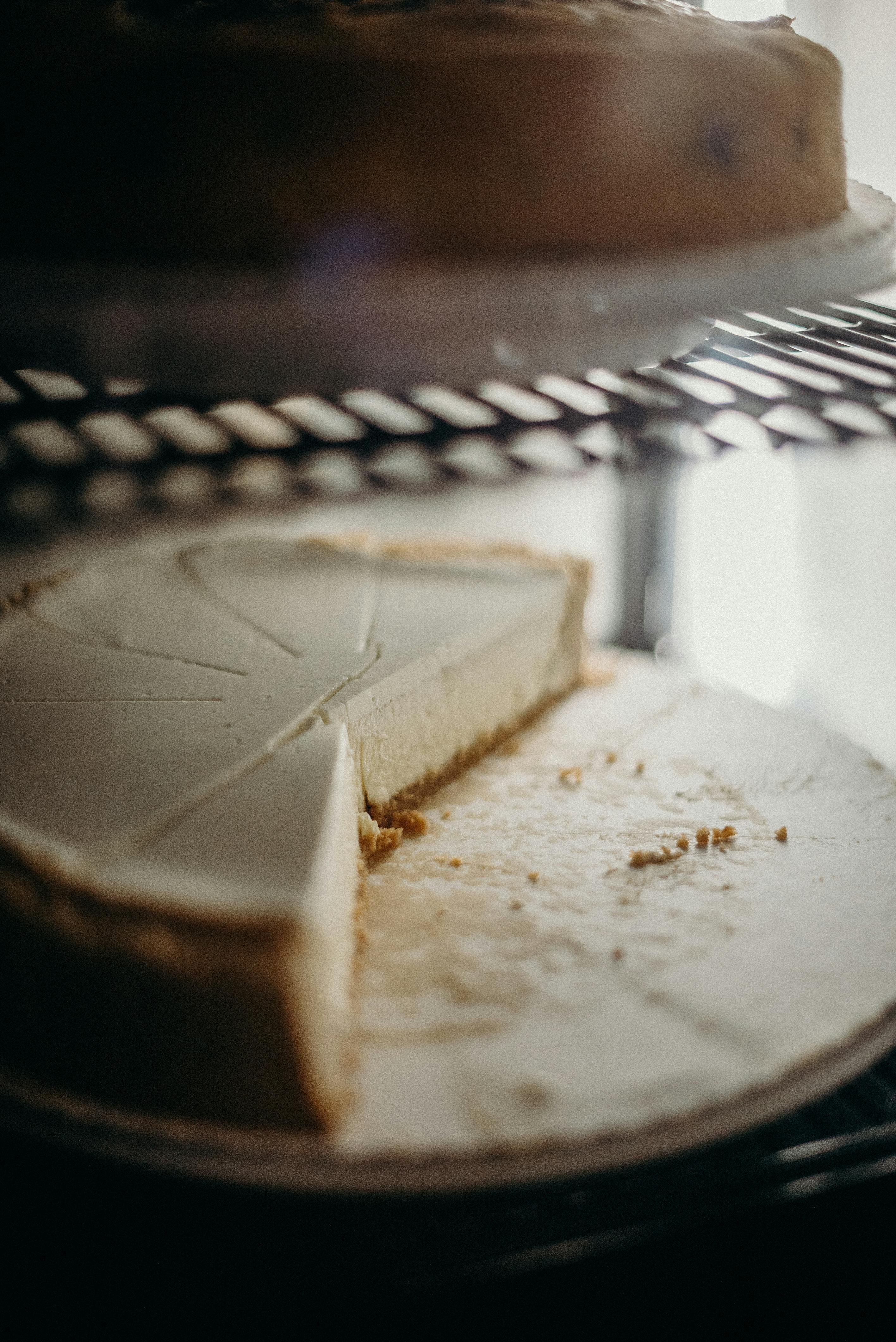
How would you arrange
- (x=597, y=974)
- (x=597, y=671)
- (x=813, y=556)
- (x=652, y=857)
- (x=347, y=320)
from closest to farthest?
1. (x=347, y=320)
2. (x=597, y=974)
3. (x=652, y=857)
4. (x=597, y=671)
5. (x=813, y=556)

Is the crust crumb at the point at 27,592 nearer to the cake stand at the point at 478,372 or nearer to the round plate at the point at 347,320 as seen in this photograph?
the cake stand at the point at 478,372

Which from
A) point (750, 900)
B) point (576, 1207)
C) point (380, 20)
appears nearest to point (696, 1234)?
point (576, 1207)

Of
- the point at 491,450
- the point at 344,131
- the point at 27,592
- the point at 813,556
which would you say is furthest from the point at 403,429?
the point at 813,556

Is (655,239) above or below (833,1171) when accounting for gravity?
above

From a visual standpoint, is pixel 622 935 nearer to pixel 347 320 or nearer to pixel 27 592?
pixel 347 320

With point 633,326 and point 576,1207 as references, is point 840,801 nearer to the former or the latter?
point 576,1207

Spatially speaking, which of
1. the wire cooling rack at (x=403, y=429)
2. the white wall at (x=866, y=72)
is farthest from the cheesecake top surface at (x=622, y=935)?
the white wall at (x=866, y=72)

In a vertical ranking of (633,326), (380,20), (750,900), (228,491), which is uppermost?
(380,20)
